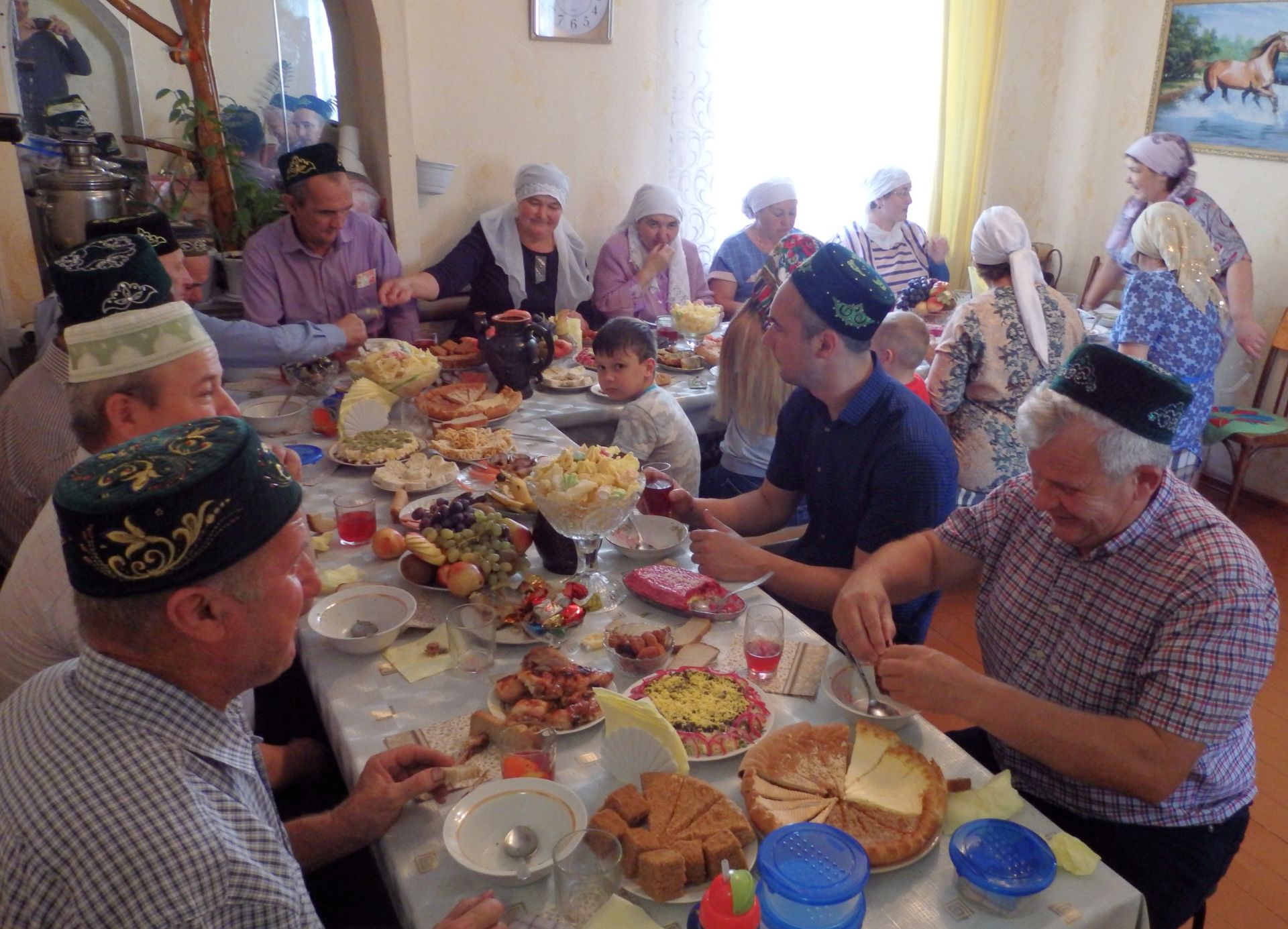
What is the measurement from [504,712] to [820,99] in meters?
4.99

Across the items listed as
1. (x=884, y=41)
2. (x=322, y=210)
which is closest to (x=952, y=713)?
(x=322, y=210)

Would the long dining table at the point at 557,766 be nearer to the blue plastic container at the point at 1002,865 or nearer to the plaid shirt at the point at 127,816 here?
the blue plastic container at the point at 1002,865

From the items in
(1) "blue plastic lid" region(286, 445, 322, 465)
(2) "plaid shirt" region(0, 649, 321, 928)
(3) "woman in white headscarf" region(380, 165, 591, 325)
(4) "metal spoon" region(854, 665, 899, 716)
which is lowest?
(4) "metal spoon" region(854, 665, 899, 716)

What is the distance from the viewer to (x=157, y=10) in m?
4.78

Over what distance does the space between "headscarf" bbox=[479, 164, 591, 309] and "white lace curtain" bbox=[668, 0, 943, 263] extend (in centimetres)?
100

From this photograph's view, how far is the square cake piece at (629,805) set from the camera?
130cm

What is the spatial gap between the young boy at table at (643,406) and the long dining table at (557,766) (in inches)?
29.5

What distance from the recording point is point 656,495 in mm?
2316

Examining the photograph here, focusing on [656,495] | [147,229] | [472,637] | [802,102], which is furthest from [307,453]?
[802,102]

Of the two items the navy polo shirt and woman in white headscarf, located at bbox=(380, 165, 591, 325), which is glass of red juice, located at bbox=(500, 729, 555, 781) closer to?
the navy polo shirt

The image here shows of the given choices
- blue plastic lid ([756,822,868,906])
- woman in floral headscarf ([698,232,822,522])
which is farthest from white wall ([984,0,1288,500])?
blue plastic lid ([756,822,868,906])

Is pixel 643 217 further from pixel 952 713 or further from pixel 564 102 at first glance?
pixel 952 713

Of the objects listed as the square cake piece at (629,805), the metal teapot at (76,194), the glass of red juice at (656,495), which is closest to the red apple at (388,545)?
the glass of red juice at (656,495)

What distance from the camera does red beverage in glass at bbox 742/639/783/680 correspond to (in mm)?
1693
